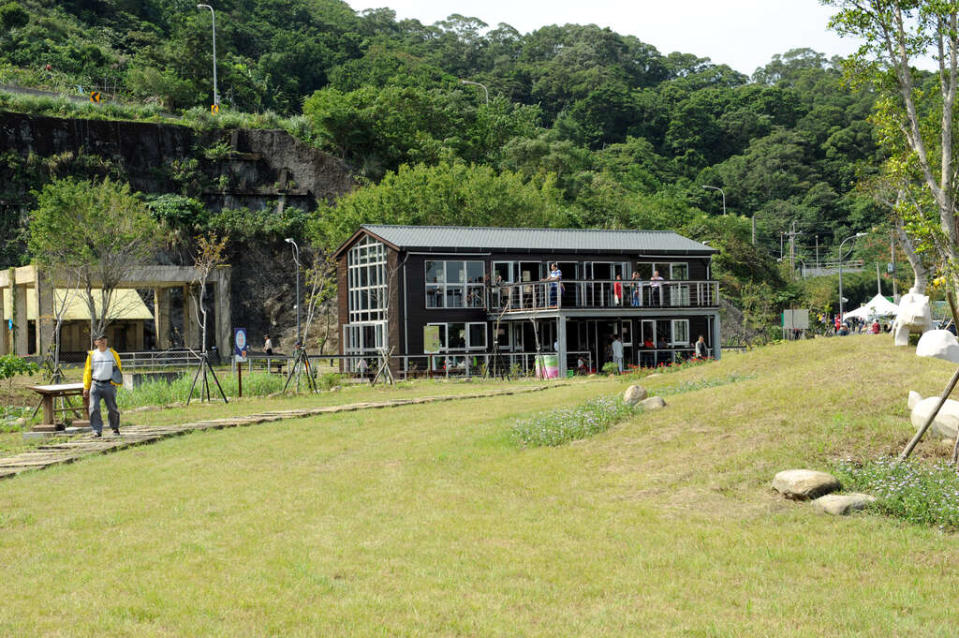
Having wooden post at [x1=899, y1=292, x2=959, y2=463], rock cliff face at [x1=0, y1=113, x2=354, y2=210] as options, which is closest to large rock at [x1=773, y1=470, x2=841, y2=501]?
wooden post at [x1=899, y1=292, x2=959, y2=463]

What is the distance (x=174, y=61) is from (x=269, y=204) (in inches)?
985

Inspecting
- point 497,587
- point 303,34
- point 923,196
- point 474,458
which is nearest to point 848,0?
point 923,196

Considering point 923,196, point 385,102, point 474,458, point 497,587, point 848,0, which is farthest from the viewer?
point 385,102

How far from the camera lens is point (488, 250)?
38500 millimetres

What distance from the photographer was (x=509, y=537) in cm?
832

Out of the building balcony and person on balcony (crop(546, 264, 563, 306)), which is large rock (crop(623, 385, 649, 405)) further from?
person on balcony (crop(546, 264, 563, 306))

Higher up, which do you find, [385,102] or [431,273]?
[385,102]

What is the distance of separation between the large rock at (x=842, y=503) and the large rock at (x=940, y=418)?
6.17ft

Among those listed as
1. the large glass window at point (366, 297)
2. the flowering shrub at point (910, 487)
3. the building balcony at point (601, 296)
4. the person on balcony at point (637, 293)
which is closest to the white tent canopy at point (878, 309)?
the building balcony at point (601, 296)

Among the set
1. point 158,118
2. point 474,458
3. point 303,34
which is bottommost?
point 474,458

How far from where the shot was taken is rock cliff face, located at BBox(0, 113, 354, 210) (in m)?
60.0

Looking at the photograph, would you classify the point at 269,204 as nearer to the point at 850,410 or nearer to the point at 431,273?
the point at 431,273

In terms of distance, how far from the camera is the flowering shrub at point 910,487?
27.7 ft

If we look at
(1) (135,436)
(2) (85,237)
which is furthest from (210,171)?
(1) (135,436)
